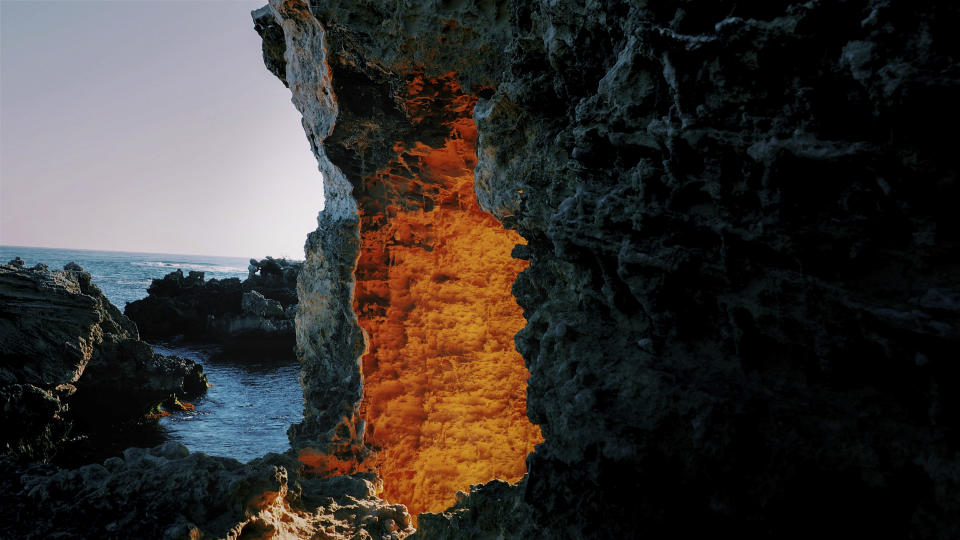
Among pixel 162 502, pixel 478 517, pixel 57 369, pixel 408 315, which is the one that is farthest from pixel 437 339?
pixel 57 369

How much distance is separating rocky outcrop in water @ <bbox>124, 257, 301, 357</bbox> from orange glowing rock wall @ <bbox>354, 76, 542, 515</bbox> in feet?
53.6

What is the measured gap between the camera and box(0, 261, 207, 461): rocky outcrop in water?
6.43 m

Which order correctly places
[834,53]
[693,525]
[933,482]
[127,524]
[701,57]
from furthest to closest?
[127,524] < [701,57] < [693,525] < [834,53] < [933,482]

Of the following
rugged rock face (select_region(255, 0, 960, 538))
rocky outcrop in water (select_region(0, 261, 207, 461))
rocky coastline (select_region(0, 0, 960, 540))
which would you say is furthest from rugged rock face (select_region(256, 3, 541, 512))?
rocky outcrop in water (select_region(0, 261, 207, 461))

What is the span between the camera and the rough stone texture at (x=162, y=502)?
10.8 ft

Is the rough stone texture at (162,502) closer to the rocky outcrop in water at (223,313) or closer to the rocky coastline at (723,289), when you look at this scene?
the rocky coastline at (723,289)

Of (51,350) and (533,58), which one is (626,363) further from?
(51,350)

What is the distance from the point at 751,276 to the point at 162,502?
4122 millimetres

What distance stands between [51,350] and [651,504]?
8.82 m

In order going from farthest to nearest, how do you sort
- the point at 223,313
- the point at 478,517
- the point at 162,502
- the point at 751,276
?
the point at 223,313
the point at 478,517
the point at 162,502
the point at 751,276

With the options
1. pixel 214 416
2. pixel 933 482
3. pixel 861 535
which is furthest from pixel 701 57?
pixel 214 416

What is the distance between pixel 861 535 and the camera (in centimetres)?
156

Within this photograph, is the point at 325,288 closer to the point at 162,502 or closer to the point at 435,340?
the point at 435,340

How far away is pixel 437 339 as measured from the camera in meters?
6.08
